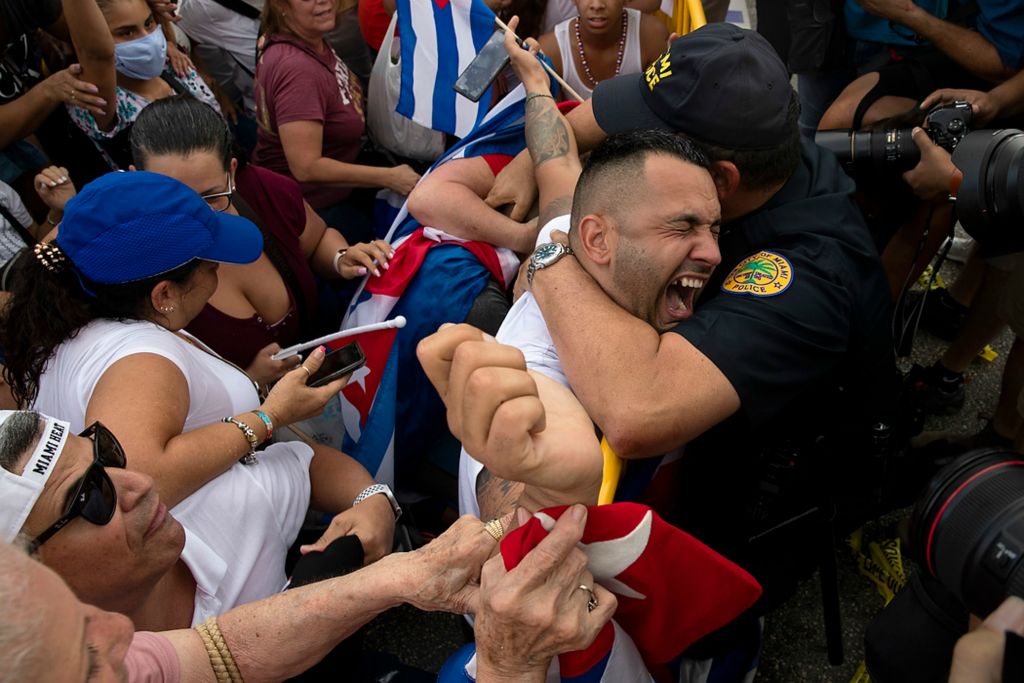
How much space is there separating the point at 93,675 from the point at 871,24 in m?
3.48

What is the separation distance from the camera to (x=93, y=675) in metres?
1.02

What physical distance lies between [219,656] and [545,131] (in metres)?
1.61

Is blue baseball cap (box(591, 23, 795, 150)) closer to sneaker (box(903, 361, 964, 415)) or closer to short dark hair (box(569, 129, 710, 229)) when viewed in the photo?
short dark hair (box(569, 129, 710, 229))

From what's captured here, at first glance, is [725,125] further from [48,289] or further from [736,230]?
[48,289]

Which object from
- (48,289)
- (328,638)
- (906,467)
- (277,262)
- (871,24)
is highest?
(871,24)

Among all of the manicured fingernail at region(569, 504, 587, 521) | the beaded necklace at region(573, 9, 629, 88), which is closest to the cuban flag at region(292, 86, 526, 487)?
the beaded necklace at region(573, 9, 629, 88)

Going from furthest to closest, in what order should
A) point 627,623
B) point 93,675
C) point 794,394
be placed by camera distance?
1. point 794,394
2. point 627,623
3. point 93,675

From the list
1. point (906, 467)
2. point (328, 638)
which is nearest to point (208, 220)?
point (328, 638)

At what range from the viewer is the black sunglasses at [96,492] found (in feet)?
4.43

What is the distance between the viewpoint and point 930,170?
8.09 ft

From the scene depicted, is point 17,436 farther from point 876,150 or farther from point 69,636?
point 876,150

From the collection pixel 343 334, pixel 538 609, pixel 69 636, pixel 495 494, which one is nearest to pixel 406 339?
pixel 343 334

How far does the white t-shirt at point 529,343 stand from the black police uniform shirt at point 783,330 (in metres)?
0.30

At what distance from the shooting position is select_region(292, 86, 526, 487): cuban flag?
235 cm
